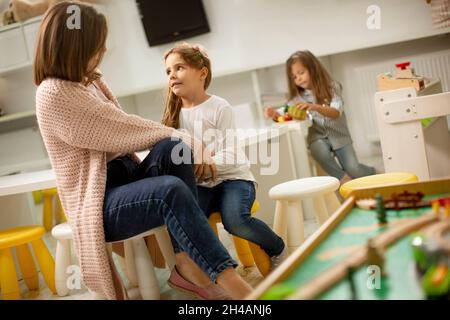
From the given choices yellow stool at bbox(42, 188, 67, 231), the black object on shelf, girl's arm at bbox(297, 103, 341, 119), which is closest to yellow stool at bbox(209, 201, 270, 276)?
girl's arm at bbox(297, 103, 341, 119)

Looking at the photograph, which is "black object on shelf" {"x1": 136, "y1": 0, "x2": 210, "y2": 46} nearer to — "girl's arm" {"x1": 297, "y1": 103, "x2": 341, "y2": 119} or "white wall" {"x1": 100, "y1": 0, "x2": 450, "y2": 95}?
"white wall" {"x1": 100, "y1": 0, "x2": 450, "y2": 95}

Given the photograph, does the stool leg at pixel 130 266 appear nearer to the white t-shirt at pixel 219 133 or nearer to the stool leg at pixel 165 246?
the stool leg at pixel 165 246

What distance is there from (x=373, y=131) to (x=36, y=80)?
1.30 meters

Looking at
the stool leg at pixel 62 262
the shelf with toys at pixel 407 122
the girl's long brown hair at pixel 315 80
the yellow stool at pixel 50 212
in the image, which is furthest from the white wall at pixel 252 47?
the stool leg at pixel 62 262

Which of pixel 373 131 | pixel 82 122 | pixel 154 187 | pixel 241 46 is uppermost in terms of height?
pixel 241 46

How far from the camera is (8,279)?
3.69 ft

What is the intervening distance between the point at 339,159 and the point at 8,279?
79 cm

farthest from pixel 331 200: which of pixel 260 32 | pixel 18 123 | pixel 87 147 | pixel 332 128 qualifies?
pixel 18 123

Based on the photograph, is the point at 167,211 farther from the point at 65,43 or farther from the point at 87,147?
the point at 65,43

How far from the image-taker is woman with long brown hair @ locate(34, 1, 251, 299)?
2.48 feet

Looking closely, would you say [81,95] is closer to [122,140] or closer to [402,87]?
[122,140]

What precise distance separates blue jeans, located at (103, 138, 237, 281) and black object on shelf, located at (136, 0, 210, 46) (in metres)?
1.54

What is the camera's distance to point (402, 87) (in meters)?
1.02
